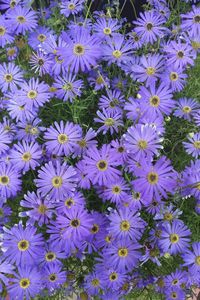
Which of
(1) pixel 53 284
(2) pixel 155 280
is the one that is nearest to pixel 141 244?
(2) pixel 155 280

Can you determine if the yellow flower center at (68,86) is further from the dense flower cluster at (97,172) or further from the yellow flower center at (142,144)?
the yellow flower center at (142,144)

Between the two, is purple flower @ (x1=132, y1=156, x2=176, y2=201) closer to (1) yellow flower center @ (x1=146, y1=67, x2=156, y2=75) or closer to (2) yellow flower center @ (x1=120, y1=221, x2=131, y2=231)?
(2) yellow flower center @ (x1=120, y1=221, x2=131, y2=231)

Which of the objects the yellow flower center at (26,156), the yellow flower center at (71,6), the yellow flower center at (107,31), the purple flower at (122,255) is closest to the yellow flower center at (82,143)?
the yellow flower center at (26,156)

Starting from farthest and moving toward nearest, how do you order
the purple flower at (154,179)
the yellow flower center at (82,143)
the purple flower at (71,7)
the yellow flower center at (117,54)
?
the purple flower at (71,7), the yellow flower center at (117,54), the yellow flower center at (82,143), the purple flower at (154,179)

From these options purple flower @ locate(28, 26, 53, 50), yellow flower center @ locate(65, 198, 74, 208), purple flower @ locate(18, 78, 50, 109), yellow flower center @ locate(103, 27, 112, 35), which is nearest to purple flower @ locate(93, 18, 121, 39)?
yellow flower center @ locate(103, 27, 112, 35)

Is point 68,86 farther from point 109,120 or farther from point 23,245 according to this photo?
point 23,245

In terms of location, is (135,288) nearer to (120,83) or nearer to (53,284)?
(53,284)

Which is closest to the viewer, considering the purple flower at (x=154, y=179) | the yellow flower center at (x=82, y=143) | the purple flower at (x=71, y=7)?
the purple flower at (x=154, y=179)

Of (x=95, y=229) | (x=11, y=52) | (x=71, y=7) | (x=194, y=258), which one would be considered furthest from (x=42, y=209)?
(x=71, y=7)
